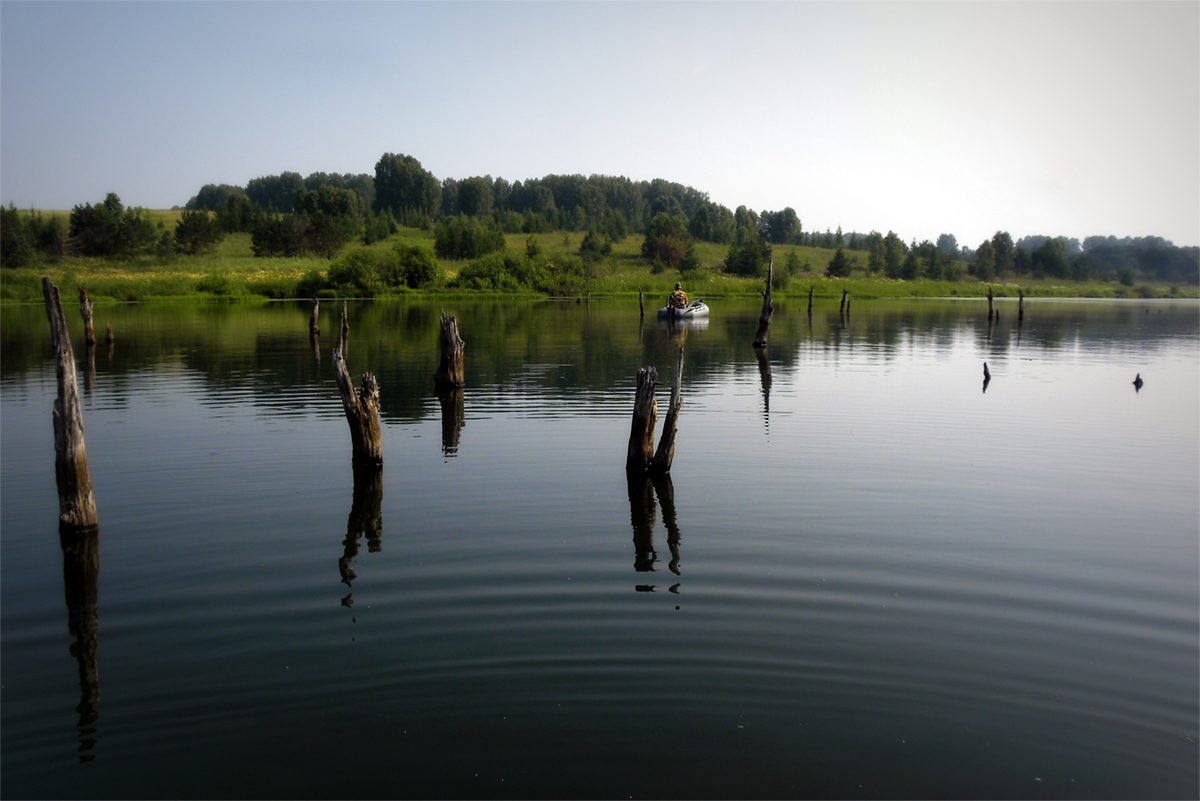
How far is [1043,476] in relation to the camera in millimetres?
14516

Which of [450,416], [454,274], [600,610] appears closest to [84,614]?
[600,610]

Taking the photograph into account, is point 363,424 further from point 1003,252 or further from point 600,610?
point 1003,252

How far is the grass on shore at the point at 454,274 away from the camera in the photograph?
7788 centimetres

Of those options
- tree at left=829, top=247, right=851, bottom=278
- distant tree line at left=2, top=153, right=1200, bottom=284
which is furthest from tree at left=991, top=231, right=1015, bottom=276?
tree at left=829, top=247, right=851, bottom=278

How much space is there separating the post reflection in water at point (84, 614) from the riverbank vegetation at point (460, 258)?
74507 millimetres

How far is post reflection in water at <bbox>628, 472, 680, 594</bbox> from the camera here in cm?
961

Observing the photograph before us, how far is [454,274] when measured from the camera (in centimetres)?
9594

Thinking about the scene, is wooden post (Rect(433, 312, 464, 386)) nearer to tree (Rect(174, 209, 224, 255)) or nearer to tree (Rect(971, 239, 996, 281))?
tree (Rect(174, 209, 224, 255))

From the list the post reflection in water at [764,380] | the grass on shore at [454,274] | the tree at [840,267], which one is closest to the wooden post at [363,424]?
the post reflection in water at [764,380]

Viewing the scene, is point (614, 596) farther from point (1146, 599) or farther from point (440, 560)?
point (1146, 599)

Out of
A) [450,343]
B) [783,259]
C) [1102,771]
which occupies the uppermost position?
[783,259]

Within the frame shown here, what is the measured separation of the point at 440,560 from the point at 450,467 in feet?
16.6

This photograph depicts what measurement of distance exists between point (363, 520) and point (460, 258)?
10562cm

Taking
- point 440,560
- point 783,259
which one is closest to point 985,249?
point 783,259
